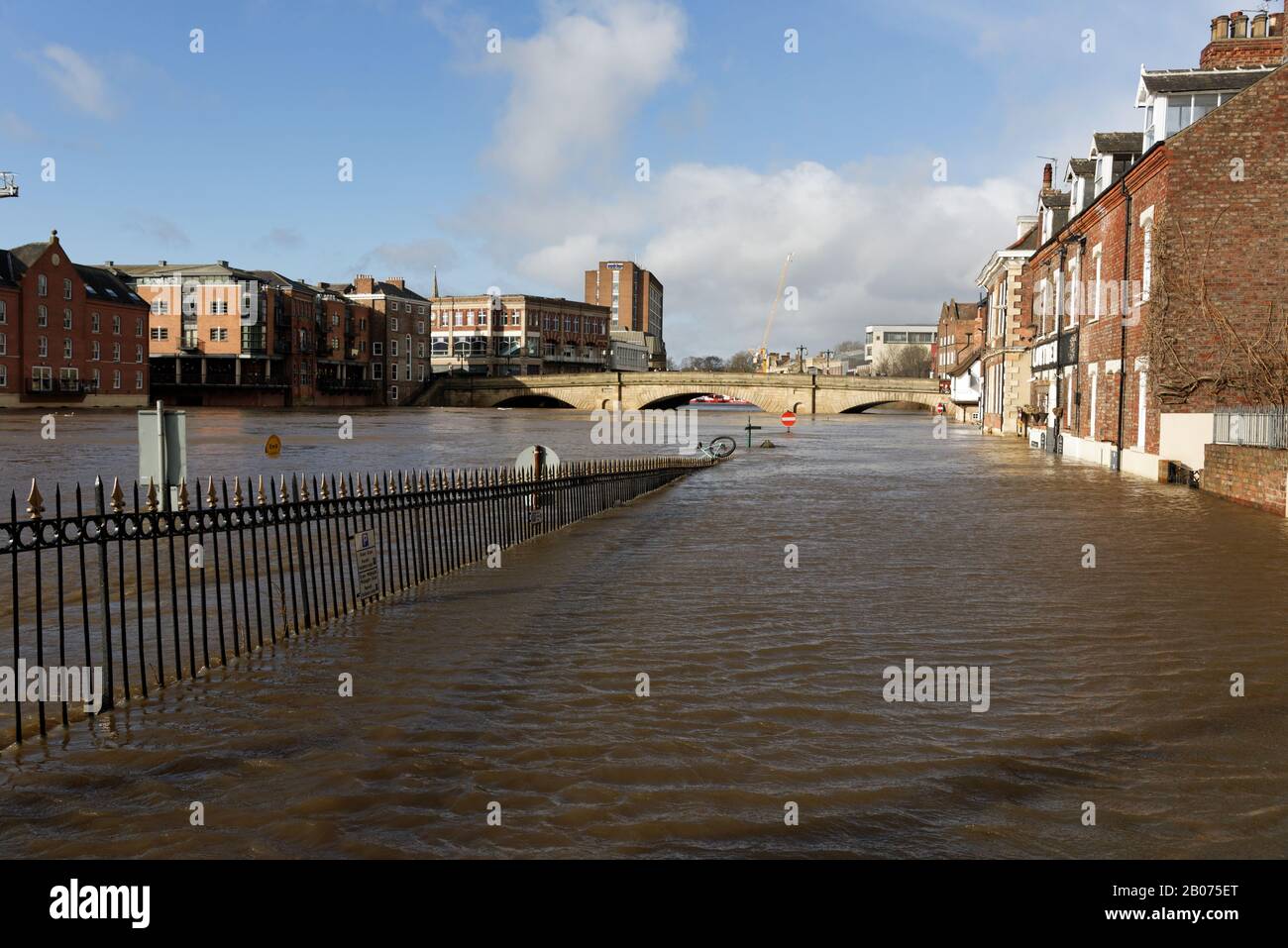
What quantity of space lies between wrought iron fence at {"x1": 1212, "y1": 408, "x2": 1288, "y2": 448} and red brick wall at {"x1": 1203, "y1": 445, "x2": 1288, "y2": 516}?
389 mm

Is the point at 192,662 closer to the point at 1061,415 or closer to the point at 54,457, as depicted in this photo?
the point at 54,457

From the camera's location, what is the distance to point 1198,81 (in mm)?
26328

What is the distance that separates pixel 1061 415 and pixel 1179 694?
110 ft

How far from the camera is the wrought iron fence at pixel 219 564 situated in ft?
23.4

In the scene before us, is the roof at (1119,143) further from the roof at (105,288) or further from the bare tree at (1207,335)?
the roof at (105,288)

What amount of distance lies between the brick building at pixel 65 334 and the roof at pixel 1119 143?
71.6m

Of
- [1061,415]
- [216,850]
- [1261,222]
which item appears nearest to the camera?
[216,850]

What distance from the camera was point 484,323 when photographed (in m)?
138

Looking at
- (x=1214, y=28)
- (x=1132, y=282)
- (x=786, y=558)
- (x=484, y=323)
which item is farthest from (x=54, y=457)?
(x=484, y=323)

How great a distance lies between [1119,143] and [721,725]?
29.5 metres

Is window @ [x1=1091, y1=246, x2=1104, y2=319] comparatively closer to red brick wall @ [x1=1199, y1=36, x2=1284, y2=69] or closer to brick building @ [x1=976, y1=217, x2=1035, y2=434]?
red brick wall @ [x1=1199, y1=36, x2=1284, y2=69]

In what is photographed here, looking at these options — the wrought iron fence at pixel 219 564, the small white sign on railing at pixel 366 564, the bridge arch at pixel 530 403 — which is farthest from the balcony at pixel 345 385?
the small white sign on railing at pixel 366 564

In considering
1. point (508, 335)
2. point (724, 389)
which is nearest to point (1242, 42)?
point (724, 389)

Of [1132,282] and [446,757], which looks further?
[1132,282]
